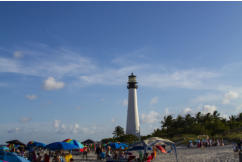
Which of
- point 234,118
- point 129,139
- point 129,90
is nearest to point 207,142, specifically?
point 129,139

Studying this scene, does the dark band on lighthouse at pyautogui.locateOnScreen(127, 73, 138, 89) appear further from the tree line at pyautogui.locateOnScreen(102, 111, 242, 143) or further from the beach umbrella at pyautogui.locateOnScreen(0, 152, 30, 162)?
the beach umbrella at pyautogui.locateOnScreen(0, 152, 30, 162)

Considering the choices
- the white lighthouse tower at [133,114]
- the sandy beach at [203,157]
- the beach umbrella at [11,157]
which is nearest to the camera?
the beach umbrella at [11,157]

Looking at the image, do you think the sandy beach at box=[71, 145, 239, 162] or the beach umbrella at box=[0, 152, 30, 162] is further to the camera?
the sandy beach at box=[71, 145, 239, 162]

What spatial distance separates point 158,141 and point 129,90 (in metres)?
41.4

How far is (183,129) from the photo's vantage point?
213 feet

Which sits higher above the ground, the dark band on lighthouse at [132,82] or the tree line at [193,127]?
the dark band on lighthouse at [132,82]

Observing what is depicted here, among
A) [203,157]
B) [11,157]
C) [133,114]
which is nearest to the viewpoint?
[11,157]

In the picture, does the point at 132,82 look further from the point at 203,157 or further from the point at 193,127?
the point at 203,157

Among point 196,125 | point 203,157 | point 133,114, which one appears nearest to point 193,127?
point 196,125

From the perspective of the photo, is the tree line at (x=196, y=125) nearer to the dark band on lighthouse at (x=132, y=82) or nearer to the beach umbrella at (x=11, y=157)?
the dark band on lighthouse at (x=132, y=82)

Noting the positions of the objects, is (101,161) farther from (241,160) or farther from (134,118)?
(134,118)

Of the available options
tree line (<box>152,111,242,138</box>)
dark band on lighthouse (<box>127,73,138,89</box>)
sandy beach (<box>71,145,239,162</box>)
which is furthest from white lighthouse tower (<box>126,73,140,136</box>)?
sandy beach (<box>71,145,239,162</box>)

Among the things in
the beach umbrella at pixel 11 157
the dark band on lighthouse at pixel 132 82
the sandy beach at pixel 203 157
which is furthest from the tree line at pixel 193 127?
the beach umbrella at pixel 11 157

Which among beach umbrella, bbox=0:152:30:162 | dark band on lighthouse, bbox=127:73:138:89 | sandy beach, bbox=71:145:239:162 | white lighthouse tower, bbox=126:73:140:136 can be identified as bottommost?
sandy beach, bbox=71:145:239:162
